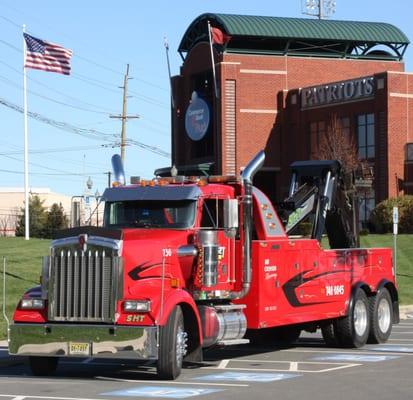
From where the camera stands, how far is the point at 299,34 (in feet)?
234

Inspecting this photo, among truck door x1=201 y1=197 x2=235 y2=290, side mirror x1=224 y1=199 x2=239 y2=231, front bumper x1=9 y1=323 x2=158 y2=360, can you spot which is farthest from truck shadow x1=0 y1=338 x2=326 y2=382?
side mirror x1=224 y1=199 x2=239 y2=231

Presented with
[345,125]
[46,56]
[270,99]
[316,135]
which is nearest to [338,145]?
[345,125]

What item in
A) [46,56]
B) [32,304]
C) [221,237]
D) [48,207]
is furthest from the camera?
[48,207]

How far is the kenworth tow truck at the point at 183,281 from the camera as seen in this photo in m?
13.3

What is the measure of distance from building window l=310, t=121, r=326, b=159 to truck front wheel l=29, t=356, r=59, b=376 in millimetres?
53587

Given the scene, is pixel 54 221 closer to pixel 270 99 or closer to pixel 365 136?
pixel 270 99

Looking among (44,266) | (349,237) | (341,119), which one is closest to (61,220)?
(341,119)

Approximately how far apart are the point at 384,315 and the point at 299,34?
53.9 m

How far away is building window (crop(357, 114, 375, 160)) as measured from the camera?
208ft

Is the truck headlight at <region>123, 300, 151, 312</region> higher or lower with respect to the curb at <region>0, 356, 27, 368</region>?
higher

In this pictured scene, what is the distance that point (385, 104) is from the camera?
6156 centimetres

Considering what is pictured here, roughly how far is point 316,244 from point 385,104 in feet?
149

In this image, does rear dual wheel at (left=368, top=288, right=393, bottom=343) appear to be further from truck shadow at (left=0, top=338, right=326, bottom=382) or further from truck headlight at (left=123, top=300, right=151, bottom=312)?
truck headlight at (left=123, top=300, right=151, bottom=312)

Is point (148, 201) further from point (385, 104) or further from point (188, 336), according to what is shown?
point (385, 104)
